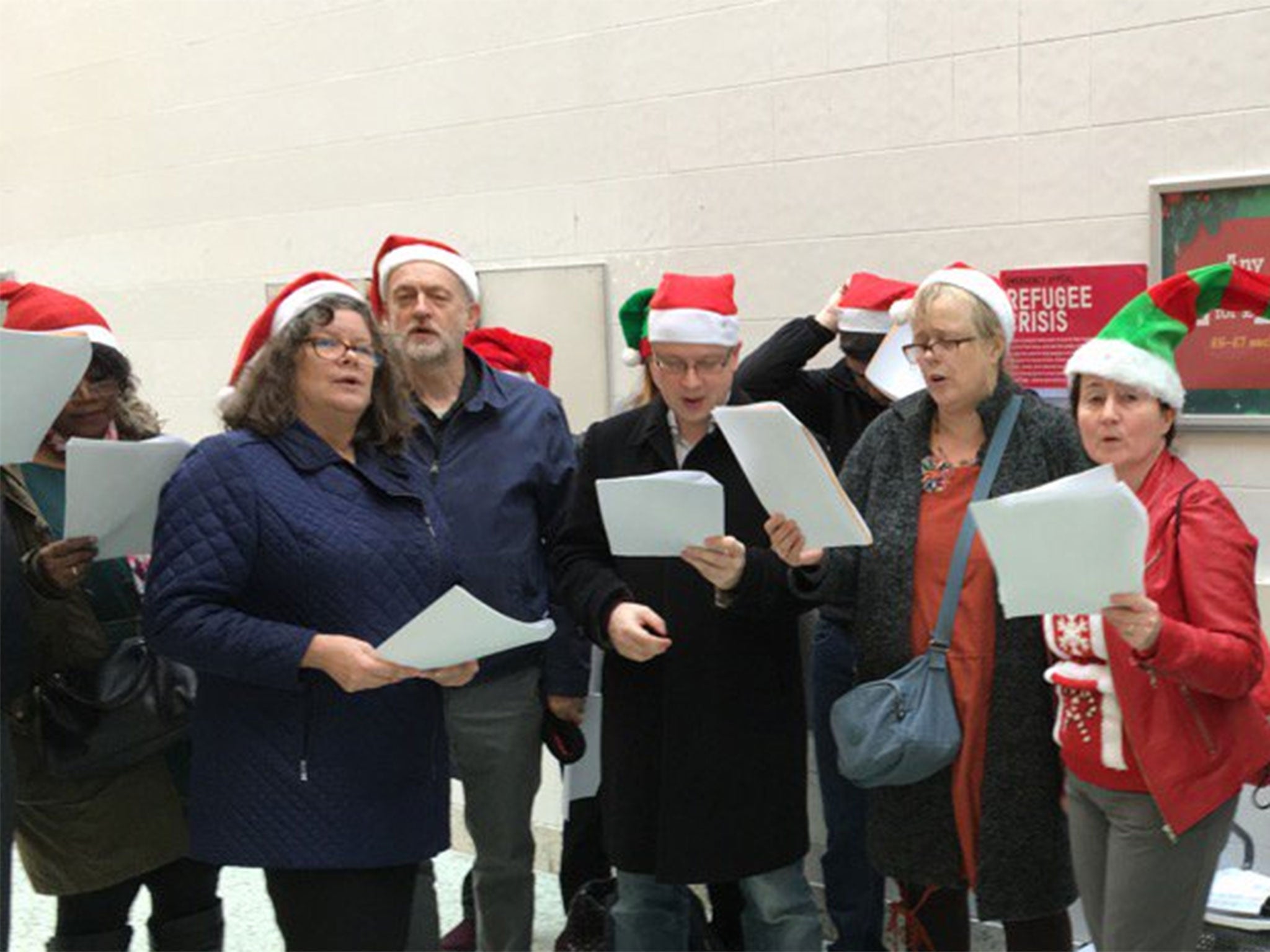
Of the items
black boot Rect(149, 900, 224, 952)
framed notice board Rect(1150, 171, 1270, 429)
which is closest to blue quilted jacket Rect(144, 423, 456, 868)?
black boot Rect(149, 900, 224, 952)

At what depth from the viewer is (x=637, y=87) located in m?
4.17

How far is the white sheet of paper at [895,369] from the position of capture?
119 inches

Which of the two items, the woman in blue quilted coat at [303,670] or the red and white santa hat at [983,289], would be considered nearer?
the woman in blue quilted coat at [303,670]

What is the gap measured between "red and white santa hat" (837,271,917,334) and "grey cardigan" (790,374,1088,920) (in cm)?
72

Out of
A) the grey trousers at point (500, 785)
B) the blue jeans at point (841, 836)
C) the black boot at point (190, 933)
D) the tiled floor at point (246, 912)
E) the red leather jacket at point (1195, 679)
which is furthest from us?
the tiled floor at point (246, 912)

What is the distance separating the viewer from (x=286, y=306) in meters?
2.37

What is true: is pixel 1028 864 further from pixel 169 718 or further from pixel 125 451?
pixel 125 451

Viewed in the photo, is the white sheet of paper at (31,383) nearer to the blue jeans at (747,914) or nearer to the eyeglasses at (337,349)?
the eyeglasses at (337,349)

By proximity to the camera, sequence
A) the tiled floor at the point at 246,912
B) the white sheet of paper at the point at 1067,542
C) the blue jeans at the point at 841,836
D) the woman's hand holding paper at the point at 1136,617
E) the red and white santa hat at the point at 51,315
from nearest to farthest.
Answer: the white sheet of paper at the point at 1067,542, the woman's hand holding paper at the point at 1136,617, the red and white santa hat at the point at 51,315, the blue jeans at the point at 841,836, the tiled floor at the point at 246,912

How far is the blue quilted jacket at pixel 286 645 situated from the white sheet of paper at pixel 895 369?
125cm

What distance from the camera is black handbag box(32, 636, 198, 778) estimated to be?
248 centimetres

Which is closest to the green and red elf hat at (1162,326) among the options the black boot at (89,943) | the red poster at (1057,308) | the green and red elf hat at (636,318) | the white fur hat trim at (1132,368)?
the white fur hat trim at (1132,368)

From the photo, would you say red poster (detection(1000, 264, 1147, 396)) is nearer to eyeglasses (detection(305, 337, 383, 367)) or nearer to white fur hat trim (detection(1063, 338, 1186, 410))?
white fur hat trim (detection(1063, 338, 1186, 410))

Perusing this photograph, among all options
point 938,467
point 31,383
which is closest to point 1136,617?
point 938,467
